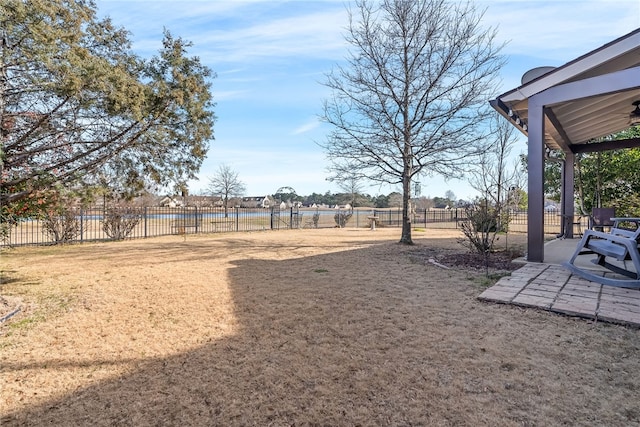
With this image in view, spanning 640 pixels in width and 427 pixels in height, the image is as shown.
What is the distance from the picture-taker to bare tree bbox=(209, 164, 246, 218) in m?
35.7

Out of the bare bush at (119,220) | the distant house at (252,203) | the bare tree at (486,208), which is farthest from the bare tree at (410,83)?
the distant house at (252,203)

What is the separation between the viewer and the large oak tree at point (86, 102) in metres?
3.41

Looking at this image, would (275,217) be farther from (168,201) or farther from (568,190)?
(568,190)

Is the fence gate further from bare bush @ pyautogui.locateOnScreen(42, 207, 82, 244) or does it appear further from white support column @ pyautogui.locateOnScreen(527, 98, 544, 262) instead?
white support column @ pyautogui.locateOnScreen(527, 98, 544, 262)

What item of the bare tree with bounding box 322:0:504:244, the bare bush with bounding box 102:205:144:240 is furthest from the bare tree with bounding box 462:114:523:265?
the bare bush with bounding box 102:205:144:240

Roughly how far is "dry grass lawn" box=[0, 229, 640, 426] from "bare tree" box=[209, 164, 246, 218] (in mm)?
31593

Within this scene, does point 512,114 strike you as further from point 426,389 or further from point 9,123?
point 9,123

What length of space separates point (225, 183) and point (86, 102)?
3287 centimetres

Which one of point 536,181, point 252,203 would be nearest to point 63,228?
point 536,181

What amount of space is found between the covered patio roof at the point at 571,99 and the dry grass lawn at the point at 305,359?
237 cm

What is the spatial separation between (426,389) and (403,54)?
31.7 feet

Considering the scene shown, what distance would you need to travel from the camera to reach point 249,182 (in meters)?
38.9

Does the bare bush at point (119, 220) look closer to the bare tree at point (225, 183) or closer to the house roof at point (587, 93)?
the house roof at point (587, 93)

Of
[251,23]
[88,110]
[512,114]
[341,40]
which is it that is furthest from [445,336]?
[341,40]
